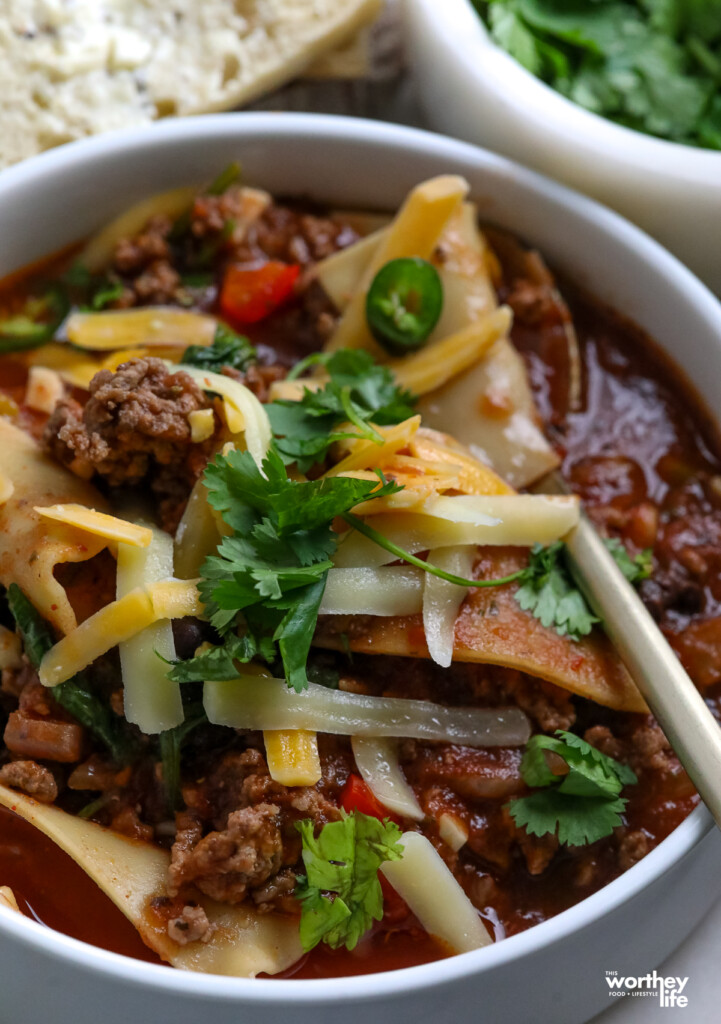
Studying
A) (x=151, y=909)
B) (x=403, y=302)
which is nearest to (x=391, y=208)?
(x=403, y=302)

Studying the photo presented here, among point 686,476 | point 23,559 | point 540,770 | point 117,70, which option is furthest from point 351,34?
point 540,770

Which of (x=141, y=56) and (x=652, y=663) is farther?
(x=141, y=56)

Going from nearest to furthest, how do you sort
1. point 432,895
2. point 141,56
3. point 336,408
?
point 432,895 → point 336,408 → point 141,56

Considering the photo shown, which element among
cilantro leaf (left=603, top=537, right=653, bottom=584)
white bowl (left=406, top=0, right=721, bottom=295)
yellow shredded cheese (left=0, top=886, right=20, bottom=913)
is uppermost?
white bowl (left=406, top=0, right=721, bottom=295)

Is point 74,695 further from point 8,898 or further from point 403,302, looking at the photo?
point 403,302

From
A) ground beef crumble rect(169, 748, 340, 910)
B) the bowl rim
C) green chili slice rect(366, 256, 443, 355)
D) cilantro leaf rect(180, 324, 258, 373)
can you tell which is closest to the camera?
ground beef crumble rect(169, 748, 340, 910)

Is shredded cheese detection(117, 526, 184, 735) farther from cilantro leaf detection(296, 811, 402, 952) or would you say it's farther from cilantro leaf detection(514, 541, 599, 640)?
cilantro leaf detection(514, 541, 599, 640)

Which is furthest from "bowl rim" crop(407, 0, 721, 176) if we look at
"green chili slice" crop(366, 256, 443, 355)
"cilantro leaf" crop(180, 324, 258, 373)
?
"cilantro leaf" crop(180, 324, 258, 373)
